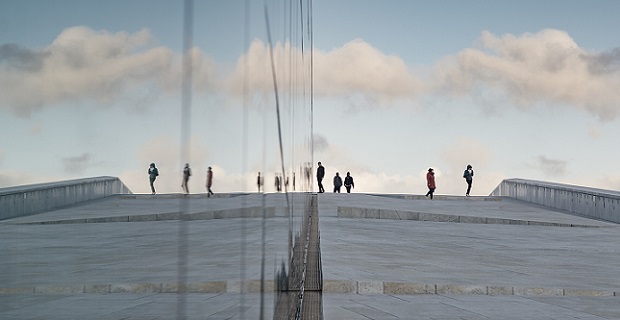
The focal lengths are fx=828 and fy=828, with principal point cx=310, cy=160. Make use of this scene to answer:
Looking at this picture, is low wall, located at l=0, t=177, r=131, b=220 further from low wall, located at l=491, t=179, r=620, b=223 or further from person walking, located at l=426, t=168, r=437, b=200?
person walking, located at l=426, t=168, r=437, b=200

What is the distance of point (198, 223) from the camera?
67.3 inches

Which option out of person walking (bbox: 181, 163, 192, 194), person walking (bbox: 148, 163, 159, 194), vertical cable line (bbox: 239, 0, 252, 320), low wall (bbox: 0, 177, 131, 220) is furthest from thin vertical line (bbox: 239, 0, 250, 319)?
low wall (bbox: 0, 177, 131, 220)

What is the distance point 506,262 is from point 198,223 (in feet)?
34.4

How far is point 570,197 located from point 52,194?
2752 centimetres

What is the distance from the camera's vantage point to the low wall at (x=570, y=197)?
23531mm

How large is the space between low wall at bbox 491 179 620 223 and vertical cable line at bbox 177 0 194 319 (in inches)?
904

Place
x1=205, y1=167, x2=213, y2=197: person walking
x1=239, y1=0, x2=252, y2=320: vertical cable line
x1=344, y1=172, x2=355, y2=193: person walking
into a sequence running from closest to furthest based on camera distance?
x1=205, y1=167, x2=213, y2=197: person walking, x1=239, y1=0, x2=252, y2=320: vertical cable line, x1=344, y1=172, x2=355, y2=193: person walking

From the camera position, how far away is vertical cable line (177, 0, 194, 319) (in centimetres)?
150

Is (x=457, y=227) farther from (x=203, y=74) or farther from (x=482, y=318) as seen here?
(x=203, y=74)

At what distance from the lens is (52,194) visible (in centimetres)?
106

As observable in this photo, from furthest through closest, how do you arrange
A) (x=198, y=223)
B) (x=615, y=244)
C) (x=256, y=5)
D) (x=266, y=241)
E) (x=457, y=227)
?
(x=457, y=227) < (x=615, y=244) < (x=266, y=241) < (x=256, y=5) < (x=198, y=223)

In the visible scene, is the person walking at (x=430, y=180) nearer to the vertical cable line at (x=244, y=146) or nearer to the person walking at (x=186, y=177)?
the vertical cable line at (x=244, y=146)

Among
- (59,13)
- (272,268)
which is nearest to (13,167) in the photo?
(59,13)

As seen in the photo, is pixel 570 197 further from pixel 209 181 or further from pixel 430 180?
pixel 209 181
